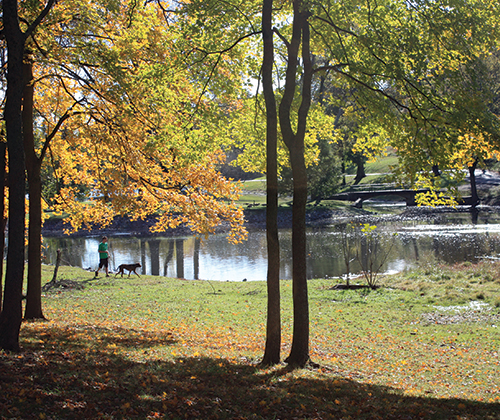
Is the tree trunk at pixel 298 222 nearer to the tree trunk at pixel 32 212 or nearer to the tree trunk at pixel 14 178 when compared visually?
the tree trunk at pixel 14 178

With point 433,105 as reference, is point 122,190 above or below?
below

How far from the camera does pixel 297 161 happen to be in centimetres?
805

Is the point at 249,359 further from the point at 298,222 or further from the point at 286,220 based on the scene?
the point at 286,220

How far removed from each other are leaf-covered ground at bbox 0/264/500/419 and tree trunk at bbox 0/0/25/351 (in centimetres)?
58

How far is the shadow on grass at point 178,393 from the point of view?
5055 millimetres

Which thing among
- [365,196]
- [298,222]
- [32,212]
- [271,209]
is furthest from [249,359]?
[365,196]

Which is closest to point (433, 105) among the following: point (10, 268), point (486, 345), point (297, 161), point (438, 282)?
point (297, 161)

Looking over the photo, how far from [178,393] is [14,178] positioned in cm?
402

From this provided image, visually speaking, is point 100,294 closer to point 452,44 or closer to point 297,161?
point 297,161

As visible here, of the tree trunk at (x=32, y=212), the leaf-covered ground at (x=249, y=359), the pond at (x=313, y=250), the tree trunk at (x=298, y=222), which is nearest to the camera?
the leaf-covered ground at (x=249, y=359)

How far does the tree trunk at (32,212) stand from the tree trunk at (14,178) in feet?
13.7

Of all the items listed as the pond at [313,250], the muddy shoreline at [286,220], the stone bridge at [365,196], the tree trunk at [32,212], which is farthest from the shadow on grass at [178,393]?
the stone bridge at [365,196]

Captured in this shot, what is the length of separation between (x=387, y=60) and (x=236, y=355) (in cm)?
654

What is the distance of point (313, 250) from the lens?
31719mm
